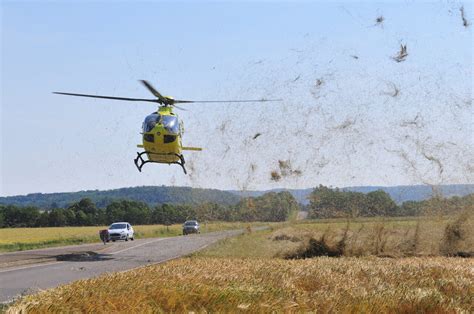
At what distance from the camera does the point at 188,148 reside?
135 feet

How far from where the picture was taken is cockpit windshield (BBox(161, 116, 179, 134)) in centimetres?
3706

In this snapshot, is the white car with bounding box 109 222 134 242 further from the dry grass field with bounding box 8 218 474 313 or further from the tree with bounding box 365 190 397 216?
the dry grass field with bounding box 8 218 474 313

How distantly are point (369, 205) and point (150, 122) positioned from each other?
3161 centimetres

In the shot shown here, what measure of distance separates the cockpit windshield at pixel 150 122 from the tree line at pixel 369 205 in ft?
37.9

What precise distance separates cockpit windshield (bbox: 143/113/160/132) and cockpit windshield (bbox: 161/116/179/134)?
33 cm

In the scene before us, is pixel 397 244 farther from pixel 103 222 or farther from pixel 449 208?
pixel 103 222

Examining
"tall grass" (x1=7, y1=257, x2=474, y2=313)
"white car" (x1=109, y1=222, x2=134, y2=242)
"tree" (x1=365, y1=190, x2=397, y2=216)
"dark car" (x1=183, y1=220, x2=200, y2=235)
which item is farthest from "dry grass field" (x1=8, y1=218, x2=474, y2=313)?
"dark car" (x1=183, y1=220, x2=200, y2=235)

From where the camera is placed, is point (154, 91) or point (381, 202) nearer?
point (154, 91)

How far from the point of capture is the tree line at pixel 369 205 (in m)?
37.7

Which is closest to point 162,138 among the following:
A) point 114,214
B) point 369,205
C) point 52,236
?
point 369,205

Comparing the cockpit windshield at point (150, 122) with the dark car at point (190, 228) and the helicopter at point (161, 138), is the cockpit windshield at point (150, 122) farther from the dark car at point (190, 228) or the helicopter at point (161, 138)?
the dark car at point (190, 228)

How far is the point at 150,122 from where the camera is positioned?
122 ft

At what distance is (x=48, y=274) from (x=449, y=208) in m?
21.9

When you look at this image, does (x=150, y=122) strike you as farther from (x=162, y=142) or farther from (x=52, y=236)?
(x=52, y=236)
